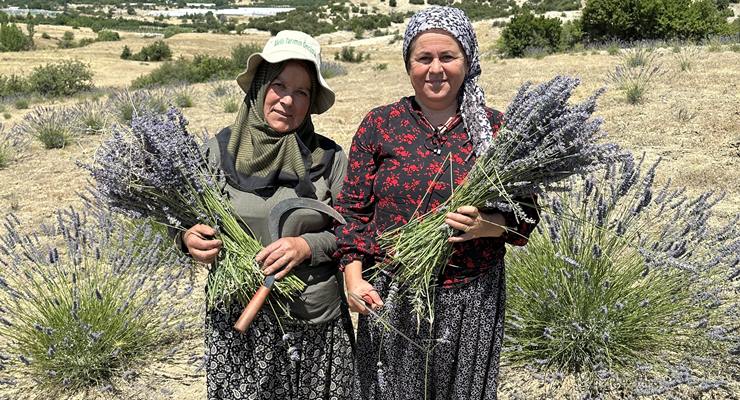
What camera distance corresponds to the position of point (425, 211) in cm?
189

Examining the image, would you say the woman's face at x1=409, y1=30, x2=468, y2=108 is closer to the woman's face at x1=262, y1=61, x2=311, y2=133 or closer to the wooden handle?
the woman's face at x1=262, y1=61, x2=311, y2=133

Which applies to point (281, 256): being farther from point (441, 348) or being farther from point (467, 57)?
point (467, 57)

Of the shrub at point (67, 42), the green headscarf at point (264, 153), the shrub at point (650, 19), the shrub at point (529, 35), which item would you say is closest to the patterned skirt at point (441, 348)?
the green headscarf at point (264, 153)

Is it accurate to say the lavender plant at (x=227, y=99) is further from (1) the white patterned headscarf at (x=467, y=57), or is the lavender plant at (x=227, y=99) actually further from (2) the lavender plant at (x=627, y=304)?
(1) the white patterned headscarf at (x=467, y=57)

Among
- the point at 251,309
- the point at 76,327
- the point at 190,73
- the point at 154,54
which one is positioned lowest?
the point at 154,54

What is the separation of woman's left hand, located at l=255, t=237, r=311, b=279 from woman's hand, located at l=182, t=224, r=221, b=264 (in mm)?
141

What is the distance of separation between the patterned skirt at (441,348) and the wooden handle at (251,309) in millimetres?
369

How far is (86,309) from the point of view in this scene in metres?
2.97

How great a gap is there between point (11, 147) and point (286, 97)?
7569 millimetres

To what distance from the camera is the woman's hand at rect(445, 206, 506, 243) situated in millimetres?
1741

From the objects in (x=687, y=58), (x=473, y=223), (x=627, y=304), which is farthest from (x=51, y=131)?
(x=687, y=58)

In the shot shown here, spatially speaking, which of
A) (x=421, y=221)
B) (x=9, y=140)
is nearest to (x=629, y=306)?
(x=421, y=221)

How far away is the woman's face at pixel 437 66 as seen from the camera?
178cm

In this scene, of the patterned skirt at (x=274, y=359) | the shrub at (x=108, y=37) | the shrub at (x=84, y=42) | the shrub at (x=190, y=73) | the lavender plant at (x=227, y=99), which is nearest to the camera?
the patterned skirt at (x=274, y=359)
